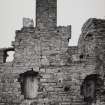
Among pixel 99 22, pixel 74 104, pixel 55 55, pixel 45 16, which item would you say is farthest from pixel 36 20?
pixel 74 104

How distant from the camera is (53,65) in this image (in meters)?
10.8

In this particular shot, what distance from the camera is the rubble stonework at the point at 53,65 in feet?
34.8

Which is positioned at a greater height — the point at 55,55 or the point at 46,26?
the point at 46,26

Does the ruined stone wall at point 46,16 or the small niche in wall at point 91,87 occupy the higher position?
the ruined stone wall at point 46,16

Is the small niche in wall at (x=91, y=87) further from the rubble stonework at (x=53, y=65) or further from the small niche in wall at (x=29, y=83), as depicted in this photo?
the small niche in wall at (x=29, y=83)

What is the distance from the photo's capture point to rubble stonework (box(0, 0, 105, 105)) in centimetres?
1062

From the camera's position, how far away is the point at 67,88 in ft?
34.9

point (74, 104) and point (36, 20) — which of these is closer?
point (74, 104)

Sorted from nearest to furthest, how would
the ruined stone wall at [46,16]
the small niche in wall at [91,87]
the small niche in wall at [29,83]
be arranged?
1. the small niche in wall at [91,87]
2. the small niche in wall at [29,83]
3. the ruined stone wall at [46,16]

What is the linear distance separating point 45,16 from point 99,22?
185 cm

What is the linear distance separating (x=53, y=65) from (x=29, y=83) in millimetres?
1035

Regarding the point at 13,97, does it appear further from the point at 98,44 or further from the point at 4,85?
the point at 98,44

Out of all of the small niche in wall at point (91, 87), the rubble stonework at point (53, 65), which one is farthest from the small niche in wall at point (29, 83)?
the small niche in wall at point (91, 87)

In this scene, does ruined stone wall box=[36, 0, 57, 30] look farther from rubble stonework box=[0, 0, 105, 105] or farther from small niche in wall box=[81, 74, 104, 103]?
small niche in wall box=[81, 74, 104, 103]
